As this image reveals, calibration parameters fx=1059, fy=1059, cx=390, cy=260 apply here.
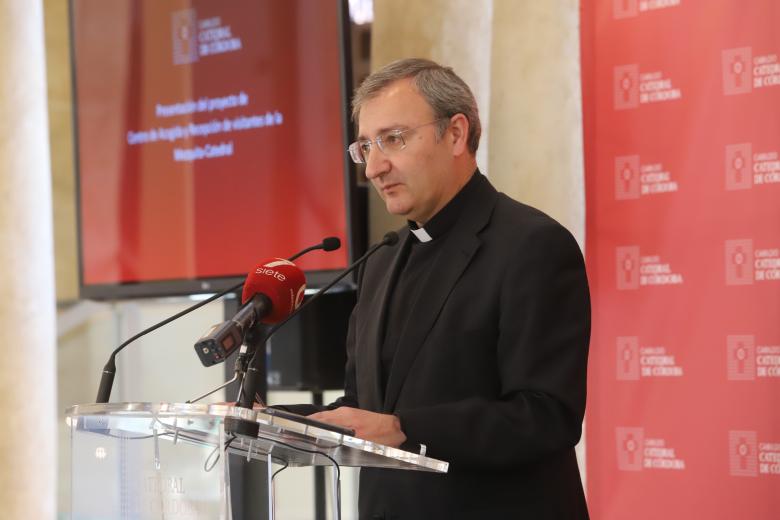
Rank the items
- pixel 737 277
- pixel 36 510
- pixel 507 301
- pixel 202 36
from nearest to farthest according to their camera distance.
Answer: pixel 507 301 → pixel 737 277 → pixel 202 36 → pixel 36 510

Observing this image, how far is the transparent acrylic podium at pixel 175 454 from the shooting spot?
1.67m

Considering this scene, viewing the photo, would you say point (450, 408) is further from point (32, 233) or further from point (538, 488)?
point (32, 233)

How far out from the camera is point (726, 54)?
10.5 feet

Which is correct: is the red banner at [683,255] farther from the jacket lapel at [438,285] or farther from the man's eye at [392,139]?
the man's eye at [392,139]

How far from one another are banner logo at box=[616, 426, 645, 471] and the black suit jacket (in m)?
1.08

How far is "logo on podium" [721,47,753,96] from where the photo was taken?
316 centimetres

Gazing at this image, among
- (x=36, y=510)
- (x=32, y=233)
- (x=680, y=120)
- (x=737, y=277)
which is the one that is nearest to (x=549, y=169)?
(x=680, y=120)

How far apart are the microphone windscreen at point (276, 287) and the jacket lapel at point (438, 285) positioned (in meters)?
0.47

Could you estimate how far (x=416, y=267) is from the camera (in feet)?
8.37

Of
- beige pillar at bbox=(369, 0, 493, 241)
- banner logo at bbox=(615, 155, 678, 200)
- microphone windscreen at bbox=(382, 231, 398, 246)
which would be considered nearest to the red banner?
banner logo at bbox=(615, 155, 678, 200)

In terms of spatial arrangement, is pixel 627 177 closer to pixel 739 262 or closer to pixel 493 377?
pixel 739 262

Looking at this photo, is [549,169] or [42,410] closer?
[549,169]

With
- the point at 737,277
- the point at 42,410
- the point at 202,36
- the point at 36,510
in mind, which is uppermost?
the point at 202,36

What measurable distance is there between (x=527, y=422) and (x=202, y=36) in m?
2.86
